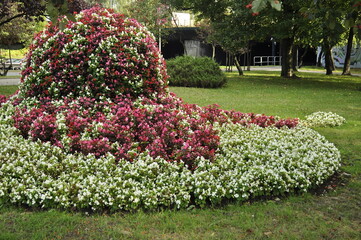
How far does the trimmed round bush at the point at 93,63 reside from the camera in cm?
730

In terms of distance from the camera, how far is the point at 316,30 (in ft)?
65.4

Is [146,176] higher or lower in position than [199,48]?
lower

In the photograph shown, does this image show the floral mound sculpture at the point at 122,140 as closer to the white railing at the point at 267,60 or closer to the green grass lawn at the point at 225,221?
the green grass lawn at the point at 225,221

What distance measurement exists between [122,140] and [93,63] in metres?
1.89

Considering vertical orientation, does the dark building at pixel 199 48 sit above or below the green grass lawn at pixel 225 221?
above

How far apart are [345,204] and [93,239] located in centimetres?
Result: 308

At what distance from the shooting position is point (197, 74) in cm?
2045

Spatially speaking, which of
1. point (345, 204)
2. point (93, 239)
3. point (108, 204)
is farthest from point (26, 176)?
point (345, 204)

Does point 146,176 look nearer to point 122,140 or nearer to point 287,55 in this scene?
point 122,140

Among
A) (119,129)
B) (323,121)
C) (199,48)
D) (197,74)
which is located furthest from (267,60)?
(119,129)

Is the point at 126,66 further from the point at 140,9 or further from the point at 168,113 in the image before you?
the point at 140,9

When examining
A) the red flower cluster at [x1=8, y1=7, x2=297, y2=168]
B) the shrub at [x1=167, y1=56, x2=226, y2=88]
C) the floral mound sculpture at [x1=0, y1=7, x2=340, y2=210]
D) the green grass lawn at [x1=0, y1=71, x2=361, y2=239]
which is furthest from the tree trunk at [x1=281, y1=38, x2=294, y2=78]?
the green grass lawn at [x1=0, y1=71, x2=361, y2=239]

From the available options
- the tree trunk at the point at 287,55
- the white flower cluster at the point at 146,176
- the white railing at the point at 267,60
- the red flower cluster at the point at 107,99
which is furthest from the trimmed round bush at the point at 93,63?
the white railing at the point at 267,60

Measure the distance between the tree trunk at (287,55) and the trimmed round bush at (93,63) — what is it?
1732 centimetres
